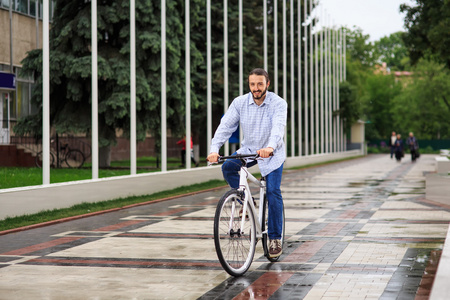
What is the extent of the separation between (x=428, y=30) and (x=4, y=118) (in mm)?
16866

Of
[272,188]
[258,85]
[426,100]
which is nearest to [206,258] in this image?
[272,188]

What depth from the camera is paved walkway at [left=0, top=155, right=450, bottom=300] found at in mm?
6715

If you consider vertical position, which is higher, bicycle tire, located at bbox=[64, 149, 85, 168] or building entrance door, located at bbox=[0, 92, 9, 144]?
building entrance door, located at bbox=[0, 92, 9, 144]

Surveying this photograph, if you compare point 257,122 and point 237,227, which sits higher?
point 257,122

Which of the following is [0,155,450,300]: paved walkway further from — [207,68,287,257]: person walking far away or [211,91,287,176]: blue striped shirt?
[211,91,287,176]: blue striped shirt

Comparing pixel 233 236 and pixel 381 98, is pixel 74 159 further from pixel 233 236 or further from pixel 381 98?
pixel 381 98

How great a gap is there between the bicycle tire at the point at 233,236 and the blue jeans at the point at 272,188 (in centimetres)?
30

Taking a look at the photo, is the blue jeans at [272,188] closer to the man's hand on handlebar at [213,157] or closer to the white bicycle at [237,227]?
the white bicycle at [237,227]

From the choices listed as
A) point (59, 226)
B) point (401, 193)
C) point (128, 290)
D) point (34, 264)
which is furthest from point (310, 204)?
point (128, 290)

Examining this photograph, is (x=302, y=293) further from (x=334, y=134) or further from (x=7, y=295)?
(x=334, y=134)

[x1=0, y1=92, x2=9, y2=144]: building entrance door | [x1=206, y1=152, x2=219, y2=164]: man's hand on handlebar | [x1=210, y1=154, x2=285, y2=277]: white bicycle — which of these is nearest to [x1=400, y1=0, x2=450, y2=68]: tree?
[x1=0, y1=92, x2=9, y2=144]: building entrance door

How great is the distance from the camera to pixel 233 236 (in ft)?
23.8

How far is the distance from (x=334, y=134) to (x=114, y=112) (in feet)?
104

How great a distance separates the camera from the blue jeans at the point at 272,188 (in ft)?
24.9
